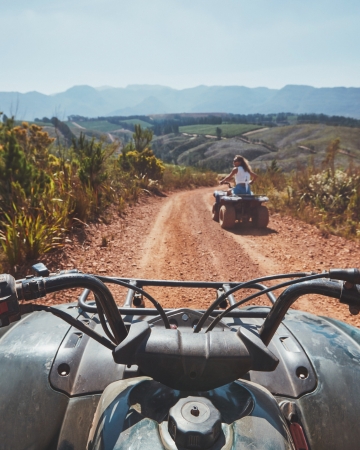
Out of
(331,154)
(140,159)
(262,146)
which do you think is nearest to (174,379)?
(331,154)

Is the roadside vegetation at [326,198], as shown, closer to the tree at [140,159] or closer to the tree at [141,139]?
the tree at [140,159]

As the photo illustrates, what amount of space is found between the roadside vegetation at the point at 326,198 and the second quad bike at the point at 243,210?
3.83 ft

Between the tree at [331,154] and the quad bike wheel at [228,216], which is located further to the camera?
the tree at [331,154]

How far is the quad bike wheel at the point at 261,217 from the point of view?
7.73m

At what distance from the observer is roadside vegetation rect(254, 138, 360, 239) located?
7496 millimetres

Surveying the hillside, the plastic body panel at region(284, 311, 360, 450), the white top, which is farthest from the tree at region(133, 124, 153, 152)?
the hillside

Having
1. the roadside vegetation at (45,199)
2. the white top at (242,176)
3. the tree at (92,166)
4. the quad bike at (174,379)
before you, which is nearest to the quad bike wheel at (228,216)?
the white top at (242,176)

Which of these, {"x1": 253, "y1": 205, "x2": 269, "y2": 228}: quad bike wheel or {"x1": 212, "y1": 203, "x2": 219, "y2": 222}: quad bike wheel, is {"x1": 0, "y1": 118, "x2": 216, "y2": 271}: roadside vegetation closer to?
{"x1": 212, "y1": 203, "x2": 219, "y2": 222}: quad bike wheel

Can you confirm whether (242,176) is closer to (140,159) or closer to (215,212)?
(215,212)

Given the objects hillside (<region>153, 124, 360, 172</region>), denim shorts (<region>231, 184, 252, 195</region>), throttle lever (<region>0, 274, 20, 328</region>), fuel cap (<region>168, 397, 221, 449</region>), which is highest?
throttle lever (<region>0, 274, 20, 328</region>)

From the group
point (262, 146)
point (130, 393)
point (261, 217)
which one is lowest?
point (262, 146)

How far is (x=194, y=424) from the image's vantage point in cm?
81

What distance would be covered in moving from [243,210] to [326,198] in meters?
2.40

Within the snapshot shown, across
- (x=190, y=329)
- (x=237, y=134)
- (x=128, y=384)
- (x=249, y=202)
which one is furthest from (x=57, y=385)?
(x=237, y=134)
